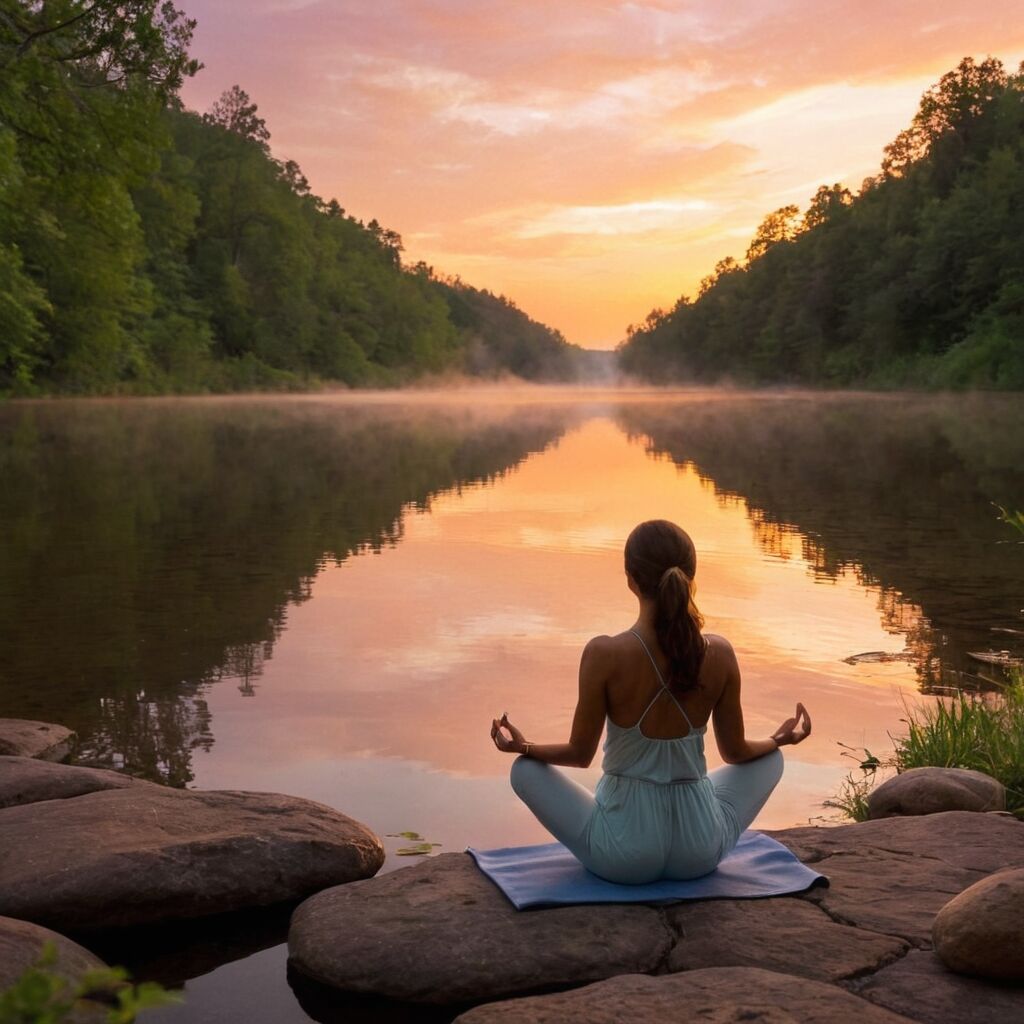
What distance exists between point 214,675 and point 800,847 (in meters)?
4.14

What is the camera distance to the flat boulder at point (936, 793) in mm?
5281

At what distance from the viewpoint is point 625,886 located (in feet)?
14.0

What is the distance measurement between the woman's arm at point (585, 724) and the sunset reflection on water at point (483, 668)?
1026mm

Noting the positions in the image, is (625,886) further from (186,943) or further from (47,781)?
(47,781)

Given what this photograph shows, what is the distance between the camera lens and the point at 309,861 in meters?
4.66

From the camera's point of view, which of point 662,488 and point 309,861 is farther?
point 662,488

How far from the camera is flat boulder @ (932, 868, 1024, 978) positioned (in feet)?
11.5

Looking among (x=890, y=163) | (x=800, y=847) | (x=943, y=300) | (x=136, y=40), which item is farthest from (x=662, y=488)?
(x=890, y=163)

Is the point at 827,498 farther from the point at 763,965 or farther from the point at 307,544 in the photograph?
the point at 763,965

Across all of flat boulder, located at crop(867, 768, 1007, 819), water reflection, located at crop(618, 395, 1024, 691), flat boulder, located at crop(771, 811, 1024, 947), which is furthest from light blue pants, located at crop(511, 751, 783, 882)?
water reflection, located at crop(618, 395, 1024, 691)

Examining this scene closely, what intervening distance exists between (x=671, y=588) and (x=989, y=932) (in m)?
1.33

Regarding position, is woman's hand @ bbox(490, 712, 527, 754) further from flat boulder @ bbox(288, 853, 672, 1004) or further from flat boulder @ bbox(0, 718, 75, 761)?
flat boulder @ bbox(0, 718, 75, 761)

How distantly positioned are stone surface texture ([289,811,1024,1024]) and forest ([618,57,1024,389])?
54.4 m

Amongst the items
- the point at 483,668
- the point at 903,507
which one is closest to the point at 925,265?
the point at 903,507
